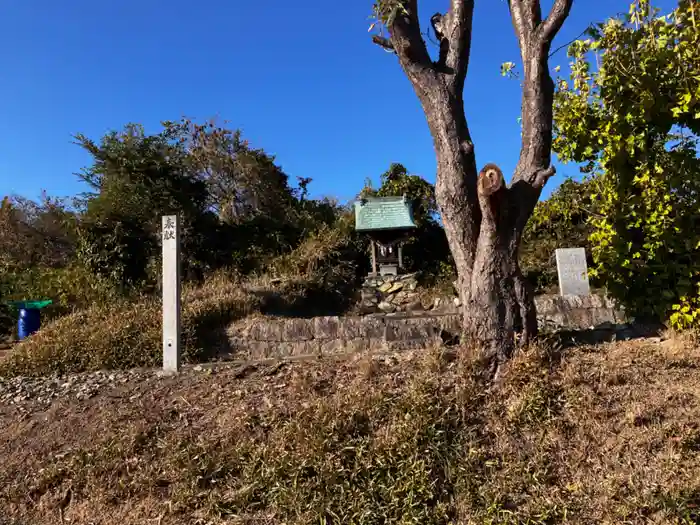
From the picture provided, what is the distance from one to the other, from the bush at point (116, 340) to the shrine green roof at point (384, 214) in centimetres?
442

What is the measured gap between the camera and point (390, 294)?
1068 centimetres

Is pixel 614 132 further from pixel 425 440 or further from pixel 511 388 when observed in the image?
pixel 425 440

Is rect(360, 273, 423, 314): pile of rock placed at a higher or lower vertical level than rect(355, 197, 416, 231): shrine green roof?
lower

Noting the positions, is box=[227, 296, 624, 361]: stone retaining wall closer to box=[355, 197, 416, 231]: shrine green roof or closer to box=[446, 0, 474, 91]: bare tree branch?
box=[446, 0, 474, 91]: bare tree branch

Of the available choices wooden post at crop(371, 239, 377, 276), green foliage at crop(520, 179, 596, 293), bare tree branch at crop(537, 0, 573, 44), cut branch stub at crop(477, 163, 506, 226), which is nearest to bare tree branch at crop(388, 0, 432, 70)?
bare tree branch at crop(537, 0, 573, 44)

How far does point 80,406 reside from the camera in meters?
4.46

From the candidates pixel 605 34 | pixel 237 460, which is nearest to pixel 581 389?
pixel 237 460

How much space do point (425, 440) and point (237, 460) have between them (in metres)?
1.19

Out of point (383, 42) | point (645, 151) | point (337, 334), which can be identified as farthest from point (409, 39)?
point (337, 334)

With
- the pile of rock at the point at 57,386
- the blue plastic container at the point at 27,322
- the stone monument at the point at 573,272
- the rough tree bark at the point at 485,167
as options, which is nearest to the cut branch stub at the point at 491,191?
the rough tree bark at the point at 485,167

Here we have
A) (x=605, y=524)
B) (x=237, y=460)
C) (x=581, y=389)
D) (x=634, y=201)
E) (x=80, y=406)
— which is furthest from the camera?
(x=634, y=201)

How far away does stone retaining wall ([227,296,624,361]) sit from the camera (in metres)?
6.15

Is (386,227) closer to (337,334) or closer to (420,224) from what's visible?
(420,224)

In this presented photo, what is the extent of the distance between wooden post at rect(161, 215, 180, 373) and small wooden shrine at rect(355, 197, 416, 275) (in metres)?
5.97
